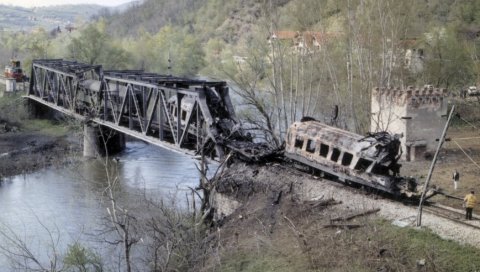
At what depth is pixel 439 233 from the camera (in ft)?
56.1

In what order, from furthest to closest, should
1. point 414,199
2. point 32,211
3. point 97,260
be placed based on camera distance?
point 32,211 → point 414,199 → point 97,260

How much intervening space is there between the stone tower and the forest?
2.82 m

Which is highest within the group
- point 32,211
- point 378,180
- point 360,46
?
point 360,46

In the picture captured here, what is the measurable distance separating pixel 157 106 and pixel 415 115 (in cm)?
1481

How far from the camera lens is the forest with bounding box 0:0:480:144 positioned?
35.6 metres

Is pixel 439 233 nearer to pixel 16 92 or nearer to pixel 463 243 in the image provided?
pixel 463 243

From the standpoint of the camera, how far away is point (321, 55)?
3941 centimetres

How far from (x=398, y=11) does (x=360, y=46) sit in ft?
10.3

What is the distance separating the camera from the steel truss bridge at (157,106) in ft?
83.2

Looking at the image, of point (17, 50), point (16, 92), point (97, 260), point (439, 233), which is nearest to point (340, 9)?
point (439, 233)

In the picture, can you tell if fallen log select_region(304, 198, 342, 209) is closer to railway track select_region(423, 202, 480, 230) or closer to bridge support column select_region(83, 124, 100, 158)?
railway track select_region(423, 202, 480, 230)

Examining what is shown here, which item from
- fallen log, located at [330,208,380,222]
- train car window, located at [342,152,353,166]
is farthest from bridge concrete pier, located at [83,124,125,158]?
fallen log, located at [330,208,380,222]

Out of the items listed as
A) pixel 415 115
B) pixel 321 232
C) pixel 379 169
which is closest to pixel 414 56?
pixel 415 115

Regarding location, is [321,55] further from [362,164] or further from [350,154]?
[362,164]
